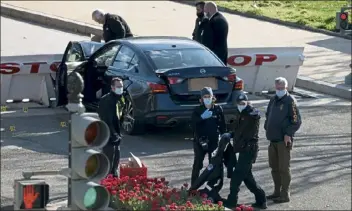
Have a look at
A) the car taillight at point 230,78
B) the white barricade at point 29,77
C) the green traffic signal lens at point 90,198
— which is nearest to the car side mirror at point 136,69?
the car taillight at point 230,78

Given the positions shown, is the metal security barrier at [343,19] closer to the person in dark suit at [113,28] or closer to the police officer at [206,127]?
the person in dark suit at [113,28]

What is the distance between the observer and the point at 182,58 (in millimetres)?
15484

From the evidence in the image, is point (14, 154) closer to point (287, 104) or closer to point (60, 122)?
point (60, 122)

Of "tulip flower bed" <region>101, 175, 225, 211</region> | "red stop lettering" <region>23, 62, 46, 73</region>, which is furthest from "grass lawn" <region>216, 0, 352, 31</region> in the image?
"tulip flower bed" <region>101, 175, 225, 211</region>

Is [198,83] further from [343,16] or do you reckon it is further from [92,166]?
[92,166]

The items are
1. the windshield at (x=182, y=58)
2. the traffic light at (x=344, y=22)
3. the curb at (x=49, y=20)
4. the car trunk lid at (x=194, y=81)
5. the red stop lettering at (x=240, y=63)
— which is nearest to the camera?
the car trunk lid at (x=194, y=81)

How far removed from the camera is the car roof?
15.8 meters

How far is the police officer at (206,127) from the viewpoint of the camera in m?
12.0

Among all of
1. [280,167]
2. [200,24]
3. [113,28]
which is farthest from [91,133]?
[113,28]

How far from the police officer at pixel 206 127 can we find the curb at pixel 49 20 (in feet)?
44.3

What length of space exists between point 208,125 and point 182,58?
367cm

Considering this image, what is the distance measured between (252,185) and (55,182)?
2.57 meters

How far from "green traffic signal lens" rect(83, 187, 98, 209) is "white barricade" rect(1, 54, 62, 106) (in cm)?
1068

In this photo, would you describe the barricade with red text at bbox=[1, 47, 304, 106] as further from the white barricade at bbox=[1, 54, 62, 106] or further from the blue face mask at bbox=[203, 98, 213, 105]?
the blue face mask at bbox=[203, 98, 213, 105]
